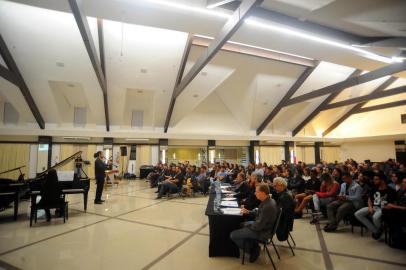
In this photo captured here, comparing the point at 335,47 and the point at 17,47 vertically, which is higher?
the point at 17,47

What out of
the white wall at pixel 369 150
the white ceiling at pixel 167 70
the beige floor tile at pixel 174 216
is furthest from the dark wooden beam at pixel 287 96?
the beige floor tile at pixel 174 216

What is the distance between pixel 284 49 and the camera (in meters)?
5.32

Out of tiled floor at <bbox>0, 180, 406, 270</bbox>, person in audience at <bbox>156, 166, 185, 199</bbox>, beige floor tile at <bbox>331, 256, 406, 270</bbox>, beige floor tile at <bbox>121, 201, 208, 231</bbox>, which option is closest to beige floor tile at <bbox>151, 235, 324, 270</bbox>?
tiled floor at <bbox>0, 180, 406, 270</bbox>

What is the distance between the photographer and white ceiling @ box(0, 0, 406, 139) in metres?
4.12

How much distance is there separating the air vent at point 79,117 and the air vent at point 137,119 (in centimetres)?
238

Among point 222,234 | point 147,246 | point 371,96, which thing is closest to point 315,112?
point 371,96

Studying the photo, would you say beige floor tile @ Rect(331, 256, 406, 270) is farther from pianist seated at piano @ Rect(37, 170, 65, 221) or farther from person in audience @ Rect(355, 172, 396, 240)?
pianist seated at piano @ Rect(37, 170, 65, 221)

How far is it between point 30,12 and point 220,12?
5.51 metres

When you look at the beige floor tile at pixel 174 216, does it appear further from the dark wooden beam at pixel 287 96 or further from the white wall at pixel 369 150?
the white wall at pixel 369 150

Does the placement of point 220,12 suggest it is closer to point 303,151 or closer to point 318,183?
point 318,183

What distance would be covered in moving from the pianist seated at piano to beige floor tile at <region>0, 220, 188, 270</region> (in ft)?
Answer: 2.83

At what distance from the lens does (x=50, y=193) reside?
4027mm

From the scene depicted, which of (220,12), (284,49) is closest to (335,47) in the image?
(284,49)

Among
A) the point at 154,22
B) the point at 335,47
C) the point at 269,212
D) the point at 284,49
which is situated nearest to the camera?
the point at 269,212
